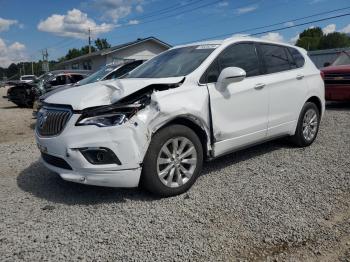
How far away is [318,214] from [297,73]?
275cm

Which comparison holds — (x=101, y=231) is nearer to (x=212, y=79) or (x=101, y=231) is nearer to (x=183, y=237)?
(x=183, y=237)

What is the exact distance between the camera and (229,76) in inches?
164

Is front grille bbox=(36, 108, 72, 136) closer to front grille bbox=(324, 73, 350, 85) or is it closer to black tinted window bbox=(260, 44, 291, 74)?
black tinted window bbox=(260, 44, 291, 74)

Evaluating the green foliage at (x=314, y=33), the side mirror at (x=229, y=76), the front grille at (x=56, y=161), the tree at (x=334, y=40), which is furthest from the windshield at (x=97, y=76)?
the green foliage at (x=314, y=33)

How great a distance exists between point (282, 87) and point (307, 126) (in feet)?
3.51

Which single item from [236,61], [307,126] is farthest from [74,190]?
[307,126]

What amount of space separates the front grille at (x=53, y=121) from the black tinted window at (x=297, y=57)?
3762 millimetres

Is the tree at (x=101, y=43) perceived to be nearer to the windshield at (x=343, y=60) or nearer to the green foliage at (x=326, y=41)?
the green foliage at (x=326, y=41)

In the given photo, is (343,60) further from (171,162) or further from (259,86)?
(171,162)

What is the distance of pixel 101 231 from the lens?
10.6ft

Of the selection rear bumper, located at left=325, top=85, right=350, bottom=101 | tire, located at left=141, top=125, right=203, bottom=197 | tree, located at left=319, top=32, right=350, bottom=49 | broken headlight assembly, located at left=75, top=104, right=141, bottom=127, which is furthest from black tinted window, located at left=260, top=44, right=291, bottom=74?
tree, located at left=319, top=32, right=350, bottom=49

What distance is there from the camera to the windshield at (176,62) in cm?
444

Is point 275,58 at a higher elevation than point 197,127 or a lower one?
higher

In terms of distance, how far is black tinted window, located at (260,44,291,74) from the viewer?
512cm
